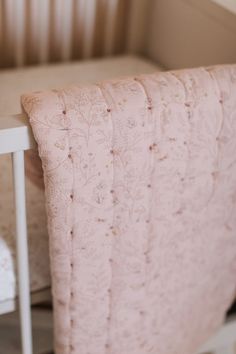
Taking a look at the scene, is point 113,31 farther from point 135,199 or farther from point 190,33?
point 135,199

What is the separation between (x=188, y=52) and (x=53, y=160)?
27.0 inches

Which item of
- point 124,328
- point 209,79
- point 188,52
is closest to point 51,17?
point 188,52

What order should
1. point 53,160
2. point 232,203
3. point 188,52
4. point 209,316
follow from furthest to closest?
point 188,52 → point 209,316 → point 232,203 → point 53,160

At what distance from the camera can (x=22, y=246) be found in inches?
33.5

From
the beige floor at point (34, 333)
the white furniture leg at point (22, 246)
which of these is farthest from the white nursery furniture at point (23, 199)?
the beige floor at point (34, 333)

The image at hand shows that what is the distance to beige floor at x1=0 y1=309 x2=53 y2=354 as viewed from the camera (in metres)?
1.32

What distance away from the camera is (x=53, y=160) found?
76 centimetres

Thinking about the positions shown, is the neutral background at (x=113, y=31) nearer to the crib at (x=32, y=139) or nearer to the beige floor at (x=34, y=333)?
the crib at (x=32, y=139)

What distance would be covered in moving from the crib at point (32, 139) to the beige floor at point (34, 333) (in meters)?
0.35

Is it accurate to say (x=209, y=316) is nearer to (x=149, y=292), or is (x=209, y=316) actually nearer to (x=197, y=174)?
(x=149, y=292)

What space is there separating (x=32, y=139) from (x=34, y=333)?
28.9 inches

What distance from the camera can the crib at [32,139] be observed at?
0.76 m

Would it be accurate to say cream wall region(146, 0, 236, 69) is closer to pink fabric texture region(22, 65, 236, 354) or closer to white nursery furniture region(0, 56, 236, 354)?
white nursery furniture region(0, 56, 236, 354)

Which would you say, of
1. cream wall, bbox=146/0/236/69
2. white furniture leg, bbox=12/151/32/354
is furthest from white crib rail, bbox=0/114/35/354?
cream wall, bbox=146/0/236/69
